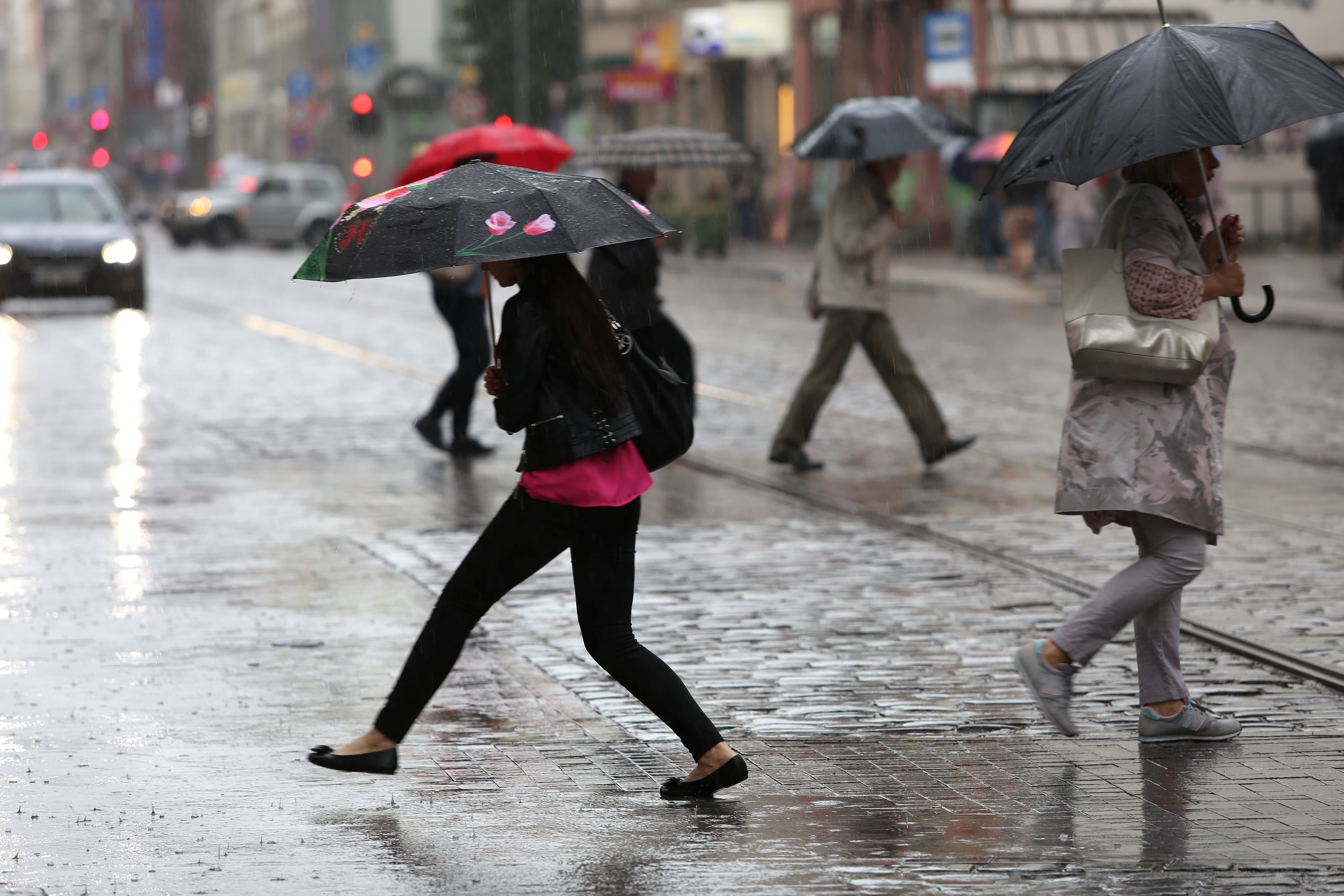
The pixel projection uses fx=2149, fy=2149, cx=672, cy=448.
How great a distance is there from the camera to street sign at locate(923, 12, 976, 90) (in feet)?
113

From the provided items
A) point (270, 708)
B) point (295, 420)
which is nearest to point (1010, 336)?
point (295, 420)

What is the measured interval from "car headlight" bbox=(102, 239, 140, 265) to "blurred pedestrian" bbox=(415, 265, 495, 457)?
46.4 ft

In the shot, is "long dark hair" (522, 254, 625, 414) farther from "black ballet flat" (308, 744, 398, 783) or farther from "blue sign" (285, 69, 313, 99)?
"blue sign" (285, 69, 313, 99)

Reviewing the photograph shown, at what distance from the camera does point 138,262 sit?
25625mm

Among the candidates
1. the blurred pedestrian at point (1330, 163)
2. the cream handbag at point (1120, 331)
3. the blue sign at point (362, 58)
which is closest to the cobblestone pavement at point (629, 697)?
the cream handbag at point (1120, 331)

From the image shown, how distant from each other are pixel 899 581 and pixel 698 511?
6.81 ft

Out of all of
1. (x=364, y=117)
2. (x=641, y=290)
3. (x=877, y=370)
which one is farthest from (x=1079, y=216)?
(x=364, y=117)

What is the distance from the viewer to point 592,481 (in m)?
5.11

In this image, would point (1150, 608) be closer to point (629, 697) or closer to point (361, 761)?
point (629, 697)

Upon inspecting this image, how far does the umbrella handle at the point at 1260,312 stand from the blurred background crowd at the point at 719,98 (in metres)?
2.35

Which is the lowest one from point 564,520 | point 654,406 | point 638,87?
point 638,87

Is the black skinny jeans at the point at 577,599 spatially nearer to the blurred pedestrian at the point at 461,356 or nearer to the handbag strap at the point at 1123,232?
the handbag strap at the point at 1123,232

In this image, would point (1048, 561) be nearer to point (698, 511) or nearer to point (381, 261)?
point (698, 511)

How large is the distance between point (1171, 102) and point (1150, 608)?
136 cm
